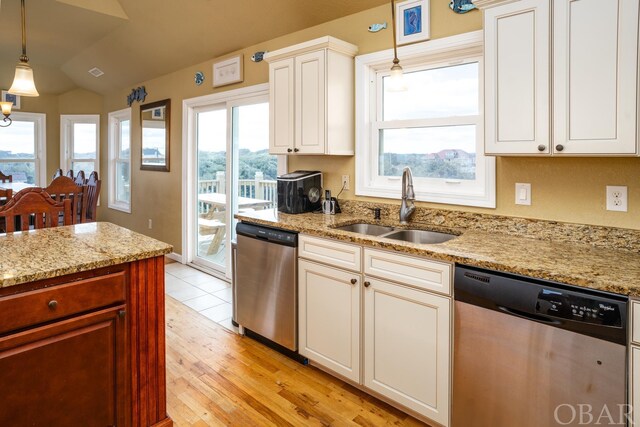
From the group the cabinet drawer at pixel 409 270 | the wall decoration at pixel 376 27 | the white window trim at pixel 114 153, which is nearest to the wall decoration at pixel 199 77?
the white window trim at pixel 114 153

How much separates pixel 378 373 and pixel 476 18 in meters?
2.07

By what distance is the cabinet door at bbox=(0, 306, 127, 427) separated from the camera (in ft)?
4.54

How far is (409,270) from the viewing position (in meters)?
1.97

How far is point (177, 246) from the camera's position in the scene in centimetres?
502

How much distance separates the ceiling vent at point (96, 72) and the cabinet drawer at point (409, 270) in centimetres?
541

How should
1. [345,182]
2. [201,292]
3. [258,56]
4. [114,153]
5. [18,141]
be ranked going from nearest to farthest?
[345,182] → [258,56] → [201,292] → [18,141] → [114,153]

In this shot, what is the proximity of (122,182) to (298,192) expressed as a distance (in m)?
4.68

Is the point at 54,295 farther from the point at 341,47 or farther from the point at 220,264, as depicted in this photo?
the point at 220,264

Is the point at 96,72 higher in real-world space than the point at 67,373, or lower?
higher

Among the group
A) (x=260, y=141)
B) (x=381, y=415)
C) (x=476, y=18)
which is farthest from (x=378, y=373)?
(x=260, y=141)

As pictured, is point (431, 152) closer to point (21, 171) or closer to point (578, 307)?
point (578, 307)

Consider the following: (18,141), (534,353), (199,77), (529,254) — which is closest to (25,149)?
(18,141)

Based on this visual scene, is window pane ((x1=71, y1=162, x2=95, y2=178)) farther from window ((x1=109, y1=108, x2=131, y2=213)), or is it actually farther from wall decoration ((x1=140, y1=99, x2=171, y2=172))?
wall decoration ((x1=140, y1=99, x2=171, y2=172))

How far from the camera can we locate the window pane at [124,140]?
20.3 ft
